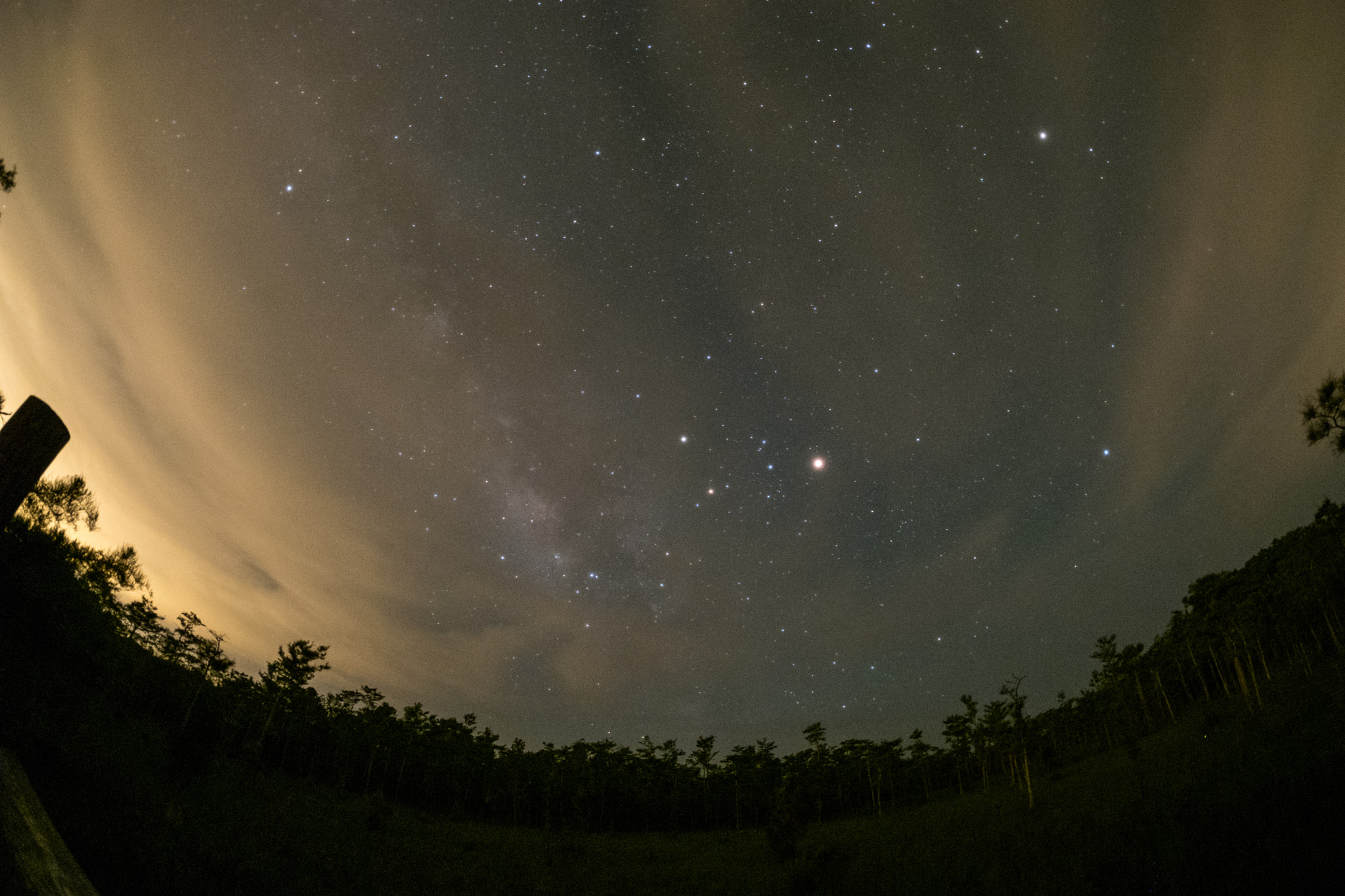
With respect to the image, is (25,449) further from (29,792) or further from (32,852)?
(29,792)

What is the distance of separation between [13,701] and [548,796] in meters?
56.7

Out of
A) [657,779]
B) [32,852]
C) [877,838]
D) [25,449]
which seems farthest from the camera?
[657,779]

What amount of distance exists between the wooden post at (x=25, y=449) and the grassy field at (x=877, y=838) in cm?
723

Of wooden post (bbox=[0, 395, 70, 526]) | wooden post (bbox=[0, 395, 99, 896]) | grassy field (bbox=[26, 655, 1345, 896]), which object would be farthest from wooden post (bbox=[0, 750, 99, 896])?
grassy field (bbox=[26, 655, 1345, 896])

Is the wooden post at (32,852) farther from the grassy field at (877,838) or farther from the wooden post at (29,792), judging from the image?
the grassy field at (877,838)

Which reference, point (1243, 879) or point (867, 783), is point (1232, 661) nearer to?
point (867, 783)

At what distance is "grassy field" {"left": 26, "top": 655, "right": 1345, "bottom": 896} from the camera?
11258 mm

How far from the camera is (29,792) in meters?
7.03

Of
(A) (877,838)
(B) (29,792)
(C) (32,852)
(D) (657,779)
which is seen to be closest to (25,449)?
(C) (32,852)

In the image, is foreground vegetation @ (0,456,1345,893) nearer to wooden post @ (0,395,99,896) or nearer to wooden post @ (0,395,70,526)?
wooden post @ (0,395,99,896)

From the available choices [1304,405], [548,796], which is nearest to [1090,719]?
[1304,405]

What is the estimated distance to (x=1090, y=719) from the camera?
5778 cm

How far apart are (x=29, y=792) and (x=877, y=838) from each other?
41.7 metres

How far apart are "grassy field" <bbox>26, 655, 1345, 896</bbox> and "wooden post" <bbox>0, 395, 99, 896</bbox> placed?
16.9ft
